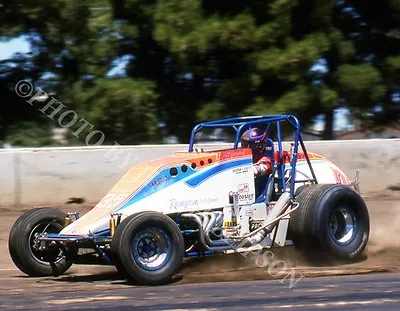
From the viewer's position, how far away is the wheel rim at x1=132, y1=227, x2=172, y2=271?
7100 mm

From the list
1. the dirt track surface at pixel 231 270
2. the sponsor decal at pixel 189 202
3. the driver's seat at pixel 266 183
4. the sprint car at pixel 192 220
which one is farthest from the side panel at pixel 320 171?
the sponsor decal at pixel 189 202

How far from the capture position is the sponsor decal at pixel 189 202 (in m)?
7.72

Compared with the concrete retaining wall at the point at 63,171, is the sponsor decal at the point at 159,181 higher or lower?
lower

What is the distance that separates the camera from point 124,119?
1522 cm

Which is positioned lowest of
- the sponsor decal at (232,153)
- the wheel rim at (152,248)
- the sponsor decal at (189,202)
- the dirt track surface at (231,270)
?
the dirt track surface at (231,270)

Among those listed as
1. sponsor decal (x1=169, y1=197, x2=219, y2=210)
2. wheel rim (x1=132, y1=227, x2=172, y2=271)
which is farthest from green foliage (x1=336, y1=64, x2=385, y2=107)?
wheel rim (x1=132, y1=227, x2=172, y2=271)

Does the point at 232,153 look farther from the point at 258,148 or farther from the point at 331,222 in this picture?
the point at 331,222

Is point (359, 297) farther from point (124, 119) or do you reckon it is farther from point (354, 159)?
point (124, 119)

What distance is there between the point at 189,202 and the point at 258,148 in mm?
1288

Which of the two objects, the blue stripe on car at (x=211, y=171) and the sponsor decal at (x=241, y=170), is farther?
the sponsor decal at (x=241, y=170)

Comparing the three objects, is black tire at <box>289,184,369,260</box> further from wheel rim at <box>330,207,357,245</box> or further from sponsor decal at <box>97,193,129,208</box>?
sponsor decal at <box>97,193,129,208</box>

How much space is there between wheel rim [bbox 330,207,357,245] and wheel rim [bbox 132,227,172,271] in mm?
2212

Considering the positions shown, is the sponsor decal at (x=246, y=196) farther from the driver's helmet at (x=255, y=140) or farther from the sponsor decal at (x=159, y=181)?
the sponsor decal at (x=159, y=181)

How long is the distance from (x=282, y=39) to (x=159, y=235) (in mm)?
8915
